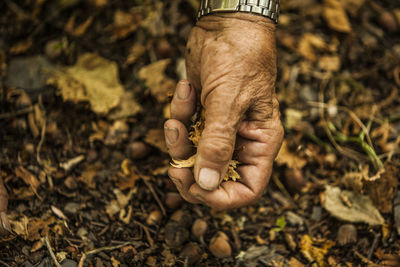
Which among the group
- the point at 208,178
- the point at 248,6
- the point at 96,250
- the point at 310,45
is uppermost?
the point at 248,6

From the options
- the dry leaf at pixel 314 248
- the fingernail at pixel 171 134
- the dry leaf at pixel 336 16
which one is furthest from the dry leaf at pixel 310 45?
the fingernail at pixel 171 134

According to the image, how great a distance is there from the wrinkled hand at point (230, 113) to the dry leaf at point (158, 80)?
26.9 inches

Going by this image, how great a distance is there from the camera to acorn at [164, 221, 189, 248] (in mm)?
1966

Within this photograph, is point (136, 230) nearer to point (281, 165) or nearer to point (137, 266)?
point (137, 266)

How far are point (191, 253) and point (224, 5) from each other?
5.08 ft

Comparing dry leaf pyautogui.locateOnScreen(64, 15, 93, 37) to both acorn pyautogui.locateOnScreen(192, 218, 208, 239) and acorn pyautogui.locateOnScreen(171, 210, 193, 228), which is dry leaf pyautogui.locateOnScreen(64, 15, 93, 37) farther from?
acorn pyautogui.locateOnScreen(192, 218, 208, 239)

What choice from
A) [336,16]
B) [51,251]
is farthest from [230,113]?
[336,16]

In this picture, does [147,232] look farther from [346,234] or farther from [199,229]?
[346,234]

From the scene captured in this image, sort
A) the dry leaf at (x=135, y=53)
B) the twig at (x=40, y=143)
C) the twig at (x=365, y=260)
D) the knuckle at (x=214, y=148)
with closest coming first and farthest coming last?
the knuckle at (x=214, y=148)
the twig at (x=365, y=260)
the twig at (x=40, y=143)
the dry leaf at (x=135, y=53)

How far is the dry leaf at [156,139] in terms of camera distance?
2342mm

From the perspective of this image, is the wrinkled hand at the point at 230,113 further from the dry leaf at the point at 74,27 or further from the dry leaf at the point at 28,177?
the dry leaf at the point at 74,27

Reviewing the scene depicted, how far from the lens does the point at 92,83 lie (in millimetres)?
2518

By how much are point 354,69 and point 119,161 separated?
2.34 m

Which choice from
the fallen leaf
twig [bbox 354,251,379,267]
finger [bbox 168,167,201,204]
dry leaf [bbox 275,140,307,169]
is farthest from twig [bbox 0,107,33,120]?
twig [bbox 354,251,379,267]
